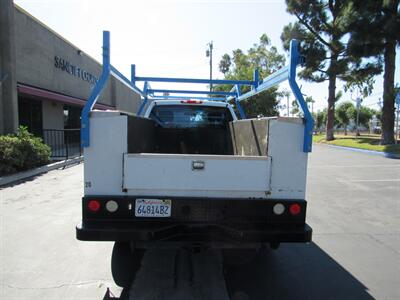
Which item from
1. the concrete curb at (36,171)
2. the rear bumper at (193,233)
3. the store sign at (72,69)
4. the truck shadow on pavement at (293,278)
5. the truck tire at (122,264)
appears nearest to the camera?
the rear bumper at (193,233)

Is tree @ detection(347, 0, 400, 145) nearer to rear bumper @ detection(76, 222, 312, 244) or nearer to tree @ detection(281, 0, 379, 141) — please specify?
tree @ detection(281, 0, 379, 141)

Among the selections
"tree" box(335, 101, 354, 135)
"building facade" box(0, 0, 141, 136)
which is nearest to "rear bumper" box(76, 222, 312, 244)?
"building facade" box(0, 0, 141, 136)

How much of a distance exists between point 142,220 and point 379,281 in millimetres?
2744

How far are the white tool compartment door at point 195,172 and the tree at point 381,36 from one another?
21398mm

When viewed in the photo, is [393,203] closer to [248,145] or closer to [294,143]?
[248,145]

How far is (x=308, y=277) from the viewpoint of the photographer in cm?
397

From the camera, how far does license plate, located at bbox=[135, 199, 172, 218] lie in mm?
3137

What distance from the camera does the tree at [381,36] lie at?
20.9 meters

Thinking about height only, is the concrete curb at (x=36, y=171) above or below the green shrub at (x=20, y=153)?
below

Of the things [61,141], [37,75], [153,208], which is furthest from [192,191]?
[61,141]

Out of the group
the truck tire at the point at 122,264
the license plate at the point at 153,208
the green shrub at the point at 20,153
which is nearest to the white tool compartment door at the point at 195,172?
the license plate at the point at 153,208

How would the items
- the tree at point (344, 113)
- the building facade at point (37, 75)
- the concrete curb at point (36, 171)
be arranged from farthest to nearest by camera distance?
1. the tree at point (344, 113)
2. the building facade at point (37, 75)
3. the concrete curb at point (36, 171)

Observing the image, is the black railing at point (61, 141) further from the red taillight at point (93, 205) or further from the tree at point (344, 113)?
the tree at point (344, 113)

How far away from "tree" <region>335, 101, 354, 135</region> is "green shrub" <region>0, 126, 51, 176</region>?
212 ft
